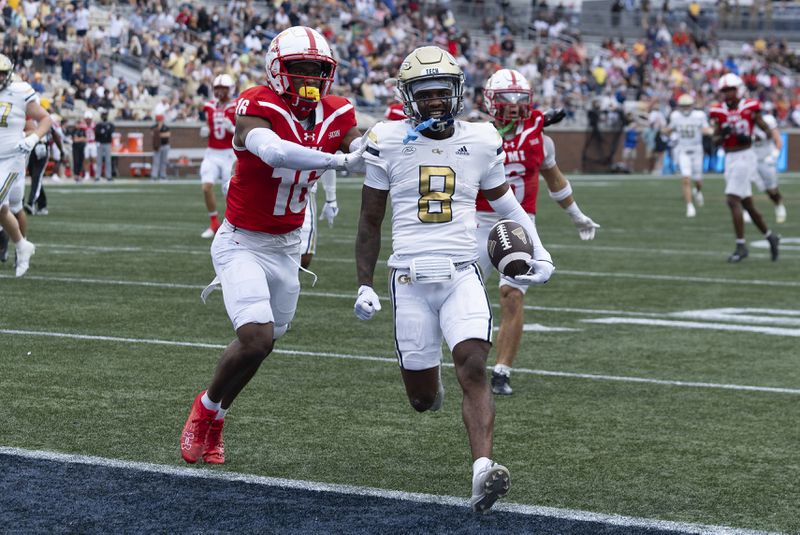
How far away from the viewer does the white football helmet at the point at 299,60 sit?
6008 mm

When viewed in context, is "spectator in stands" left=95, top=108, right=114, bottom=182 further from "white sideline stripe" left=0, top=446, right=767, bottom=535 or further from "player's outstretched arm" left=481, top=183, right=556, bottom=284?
"player's outstretched arm" left=481, top=183, right=556, bottom=284

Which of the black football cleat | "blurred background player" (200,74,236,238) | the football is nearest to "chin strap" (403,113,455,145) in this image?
the football

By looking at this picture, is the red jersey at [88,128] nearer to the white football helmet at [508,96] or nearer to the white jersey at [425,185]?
the white football helmet at [508,96]

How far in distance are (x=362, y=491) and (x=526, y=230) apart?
51.6 inches

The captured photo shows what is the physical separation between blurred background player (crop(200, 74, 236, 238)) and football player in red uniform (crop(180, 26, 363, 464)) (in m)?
10.4

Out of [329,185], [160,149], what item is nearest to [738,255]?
[329,185]

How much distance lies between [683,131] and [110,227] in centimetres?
1101

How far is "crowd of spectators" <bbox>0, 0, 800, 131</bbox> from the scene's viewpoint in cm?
3269

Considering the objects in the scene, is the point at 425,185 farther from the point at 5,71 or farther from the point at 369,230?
the point at 5,71

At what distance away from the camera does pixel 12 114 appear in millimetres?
12086

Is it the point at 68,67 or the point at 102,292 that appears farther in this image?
the point at 68,67

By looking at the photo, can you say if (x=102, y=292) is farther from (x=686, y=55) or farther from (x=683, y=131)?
(x=686, y=55)

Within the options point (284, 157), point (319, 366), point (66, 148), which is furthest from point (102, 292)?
point (66, 148)

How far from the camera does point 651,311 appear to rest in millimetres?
11656
